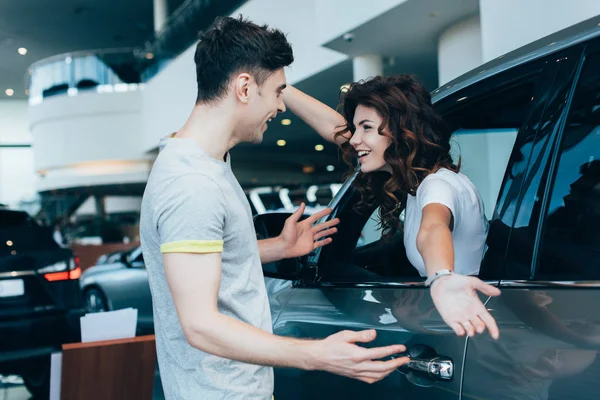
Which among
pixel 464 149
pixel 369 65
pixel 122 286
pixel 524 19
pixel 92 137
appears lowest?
pixel 122 286

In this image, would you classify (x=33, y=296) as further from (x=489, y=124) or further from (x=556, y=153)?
(x=556, y=153)

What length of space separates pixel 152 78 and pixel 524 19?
14679mm

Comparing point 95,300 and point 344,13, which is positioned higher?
point 344,13

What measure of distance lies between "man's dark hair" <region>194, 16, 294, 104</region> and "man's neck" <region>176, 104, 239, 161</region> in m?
0.02

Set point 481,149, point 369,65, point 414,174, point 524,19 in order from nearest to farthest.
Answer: point 414,174 < point 481,149 < point 524,19 < point 369,65

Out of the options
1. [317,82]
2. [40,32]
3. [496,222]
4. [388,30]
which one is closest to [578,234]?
[496,222]

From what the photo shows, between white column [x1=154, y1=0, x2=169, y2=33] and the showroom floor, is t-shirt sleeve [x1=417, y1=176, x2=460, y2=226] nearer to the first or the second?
the showroom floor

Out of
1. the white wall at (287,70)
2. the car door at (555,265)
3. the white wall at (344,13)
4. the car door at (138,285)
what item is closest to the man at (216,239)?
the car door at (555,265)

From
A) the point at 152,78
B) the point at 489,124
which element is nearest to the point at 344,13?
the point at 489,124

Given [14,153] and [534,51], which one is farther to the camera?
[14,153]

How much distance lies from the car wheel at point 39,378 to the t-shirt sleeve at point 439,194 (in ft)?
10.2

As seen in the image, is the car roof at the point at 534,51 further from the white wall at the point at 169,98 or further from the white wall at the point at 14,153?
the white wall at the point at 14,153

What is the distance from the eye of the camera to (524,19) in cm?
358

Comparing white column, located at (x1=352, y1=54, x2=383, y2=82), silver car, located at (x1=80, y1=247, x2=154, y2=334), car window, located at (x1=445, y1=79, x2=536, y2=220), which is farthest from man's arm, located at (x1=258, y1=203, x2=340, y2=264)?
white column, located at (x1=352, y1=54, x2=383, y2=82)
